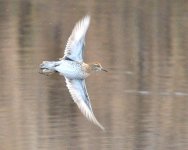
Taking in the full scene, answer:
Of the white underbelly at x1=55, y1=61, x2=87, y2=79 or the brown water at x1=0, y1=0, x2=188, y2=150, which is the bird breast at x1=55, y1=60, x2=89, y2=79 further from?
the brown water at x1=0, y1=0, x2=188, y2=150

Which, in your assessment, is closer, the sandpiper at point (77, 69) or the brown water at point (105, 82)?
the sandpiper at point (77, 69)

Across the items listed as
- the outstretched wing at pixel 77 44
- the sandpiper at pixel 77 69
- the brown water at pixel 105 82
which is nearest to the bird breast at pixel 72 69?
the sandpiper at pixel 77 69

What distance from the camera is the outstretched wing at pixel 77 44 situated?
9.24m

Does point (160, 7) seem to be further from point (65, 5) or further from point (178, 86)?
point (178, 86)

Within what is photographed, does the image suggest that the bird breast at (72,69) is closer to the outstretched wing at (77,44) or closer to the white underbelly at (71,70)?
the white underbelly at (71,70)

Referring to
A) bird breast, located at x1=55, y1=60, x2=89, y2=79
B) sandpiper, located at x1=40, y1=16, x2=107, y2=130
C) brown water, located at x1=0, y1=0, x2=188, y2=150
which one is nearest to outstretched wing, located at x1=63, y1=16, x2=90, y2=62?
sandpiper, located at x1=40, y1=16, x2=107, y2=130

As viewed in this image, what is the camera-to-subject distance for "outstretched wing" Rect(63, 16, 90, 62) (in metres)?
9.24

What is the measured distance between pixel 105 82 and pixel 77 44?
4907 mm

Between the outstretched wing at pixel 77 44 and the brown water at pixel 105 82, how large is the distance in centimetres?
226

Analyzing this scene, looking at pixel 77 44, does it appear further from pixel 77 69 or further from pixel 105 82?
pixel 105 82

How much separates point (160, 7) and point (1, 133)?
423 inches

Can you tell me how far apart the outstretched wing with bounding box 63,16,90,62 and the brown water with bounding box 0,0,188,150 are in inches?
89.1

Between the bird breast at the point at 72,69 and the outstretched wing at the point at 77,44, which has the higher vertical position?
the outstretched wing at the point at 77,44

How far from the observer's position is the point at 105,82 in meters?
14.2
